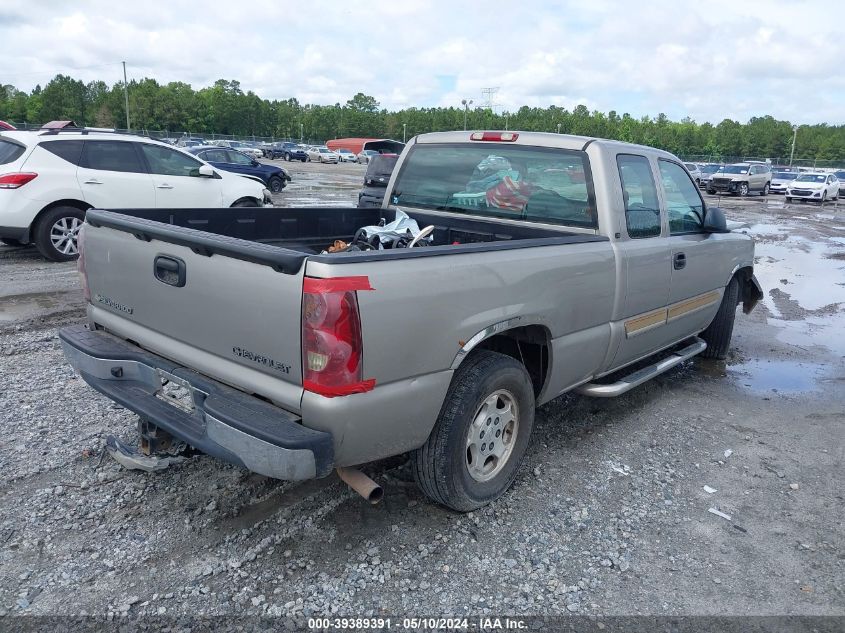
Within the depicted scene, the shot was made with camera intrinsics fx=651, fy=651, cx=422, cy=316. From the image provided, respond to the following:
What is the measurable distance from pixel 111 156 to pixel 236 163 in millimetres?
11807

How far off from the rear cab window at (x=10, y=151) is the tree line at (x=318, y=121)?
84.1 m

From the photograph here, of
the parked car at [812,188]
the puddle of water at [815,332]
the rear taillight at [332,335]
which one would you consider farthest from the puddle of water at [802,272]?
the parked car at [812,188]

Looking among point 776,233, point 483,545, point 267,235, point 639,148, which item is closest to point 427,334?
point 483,545

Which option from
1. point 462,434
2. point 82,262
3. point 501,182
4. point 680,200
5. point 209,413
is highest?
point 501,182

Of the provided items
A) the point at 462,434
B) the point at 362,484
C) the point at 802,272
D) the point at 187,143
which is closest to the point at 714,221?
the point at 462,434

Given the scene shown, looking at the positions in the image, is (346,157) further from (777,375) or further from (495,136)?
(495,136)

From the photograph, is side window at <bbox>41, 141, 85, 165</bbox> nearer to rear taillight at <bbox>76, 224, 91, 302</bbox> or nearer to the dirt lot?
the dirt lot

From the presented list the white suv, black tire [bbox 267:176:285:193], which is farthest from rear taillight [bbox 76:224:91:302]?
black tire [bbox 267:176:285:193]

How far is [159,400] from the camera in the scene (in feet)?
10.1

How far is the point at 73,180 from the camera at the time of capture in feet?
28.4

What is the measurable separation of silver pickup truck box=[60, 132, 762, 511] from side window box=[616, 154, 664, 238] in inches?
0.7

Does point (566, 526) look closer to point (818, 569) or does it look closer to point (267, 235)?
point (818, 569)

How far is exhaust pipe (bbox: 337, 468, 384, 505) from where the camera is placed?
2840 mm

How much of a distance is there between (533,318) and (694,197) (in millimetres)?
2702
